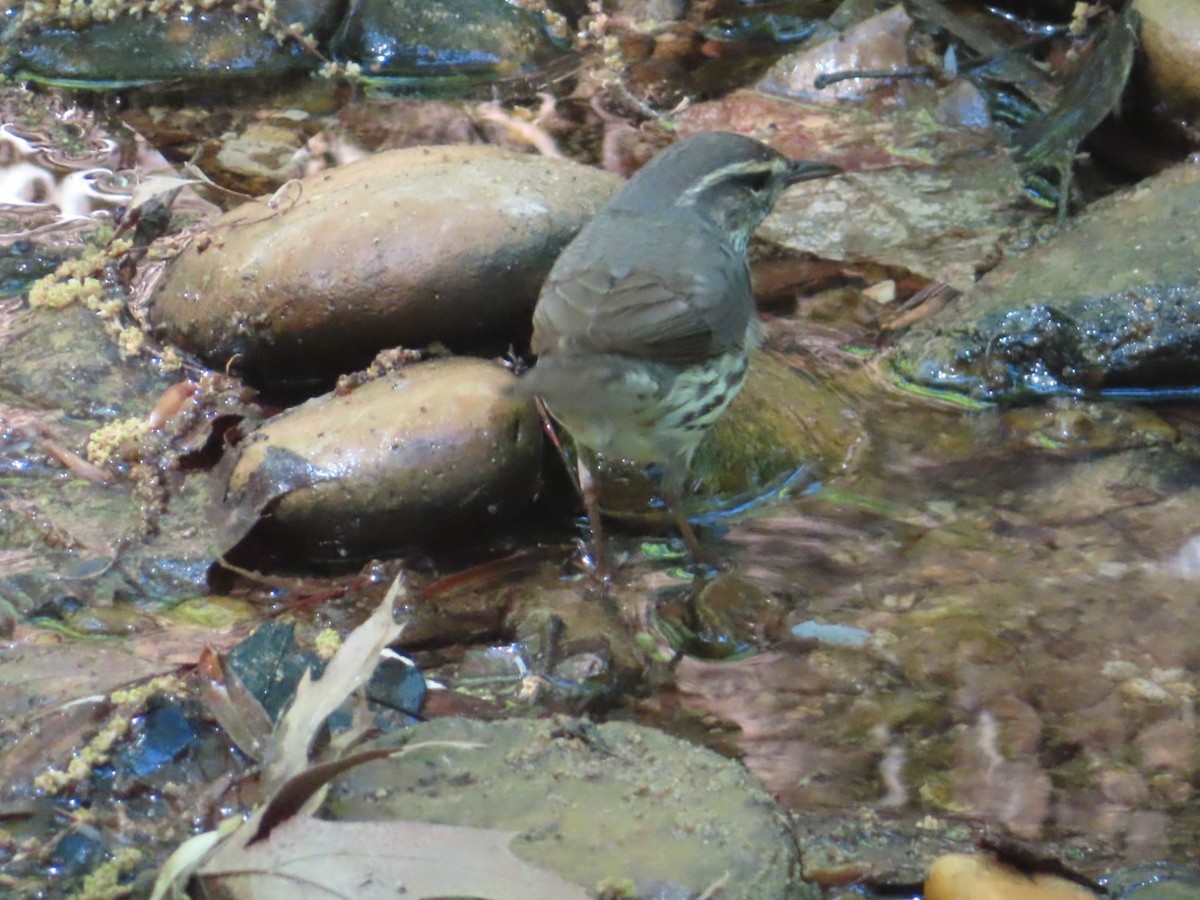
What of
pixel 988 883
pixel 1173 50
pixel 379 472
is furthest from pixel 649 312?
pixel 1173 50

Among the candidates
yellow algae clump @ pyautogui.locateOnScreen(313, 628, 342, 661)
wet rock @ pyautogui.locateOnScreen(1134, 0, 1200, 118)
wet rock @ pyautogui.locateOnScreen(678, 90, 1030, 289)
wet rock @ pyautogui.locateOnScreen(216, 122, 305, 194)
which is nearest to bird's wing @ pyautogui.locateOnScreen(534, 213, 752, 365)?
yellow algae clump @ pyautogui.locateOnScreen(313, 628, 342, 661)

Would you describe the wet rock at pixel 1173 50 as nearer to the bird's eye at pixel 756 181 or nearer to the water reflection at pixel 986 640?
the water reflection at pixel 986 640

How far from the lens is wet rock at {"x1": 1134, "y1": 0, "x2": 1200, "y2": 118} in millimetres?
6605

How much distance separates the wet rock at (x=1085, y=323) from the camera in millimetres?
5504

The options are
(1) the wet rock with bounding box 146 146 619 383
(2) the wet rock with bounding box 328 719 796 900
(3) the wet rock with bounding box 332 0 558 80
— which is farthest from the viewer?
(3) the wet rock with bounding box 332 0 558 80

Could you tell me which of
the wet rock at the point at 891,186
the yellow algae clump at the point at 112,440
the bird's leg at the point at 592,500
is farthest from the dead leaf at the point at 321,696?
the wet rock at the point at 891,186

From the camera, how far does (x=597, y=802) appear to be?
116 inches

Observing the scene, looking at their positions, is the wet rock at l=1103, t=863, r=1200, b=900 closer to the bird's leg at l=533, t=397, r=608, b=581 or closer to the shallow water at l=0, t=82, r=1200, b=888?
the shallow water at l=0, t=82, r=1200, b=888

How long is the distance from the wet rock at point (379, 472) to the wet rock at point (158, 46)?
409cm

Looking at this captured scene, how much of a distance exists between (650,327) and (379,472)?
98 centimetres

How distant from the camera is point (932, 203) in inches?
268

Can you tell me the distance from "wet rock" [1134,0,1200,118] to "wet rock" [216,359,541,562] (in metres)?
3.87

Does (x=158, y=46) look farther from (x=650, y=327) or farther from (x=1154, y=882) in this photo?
(x=1154, y=882)

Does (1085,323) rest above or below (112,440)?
above
